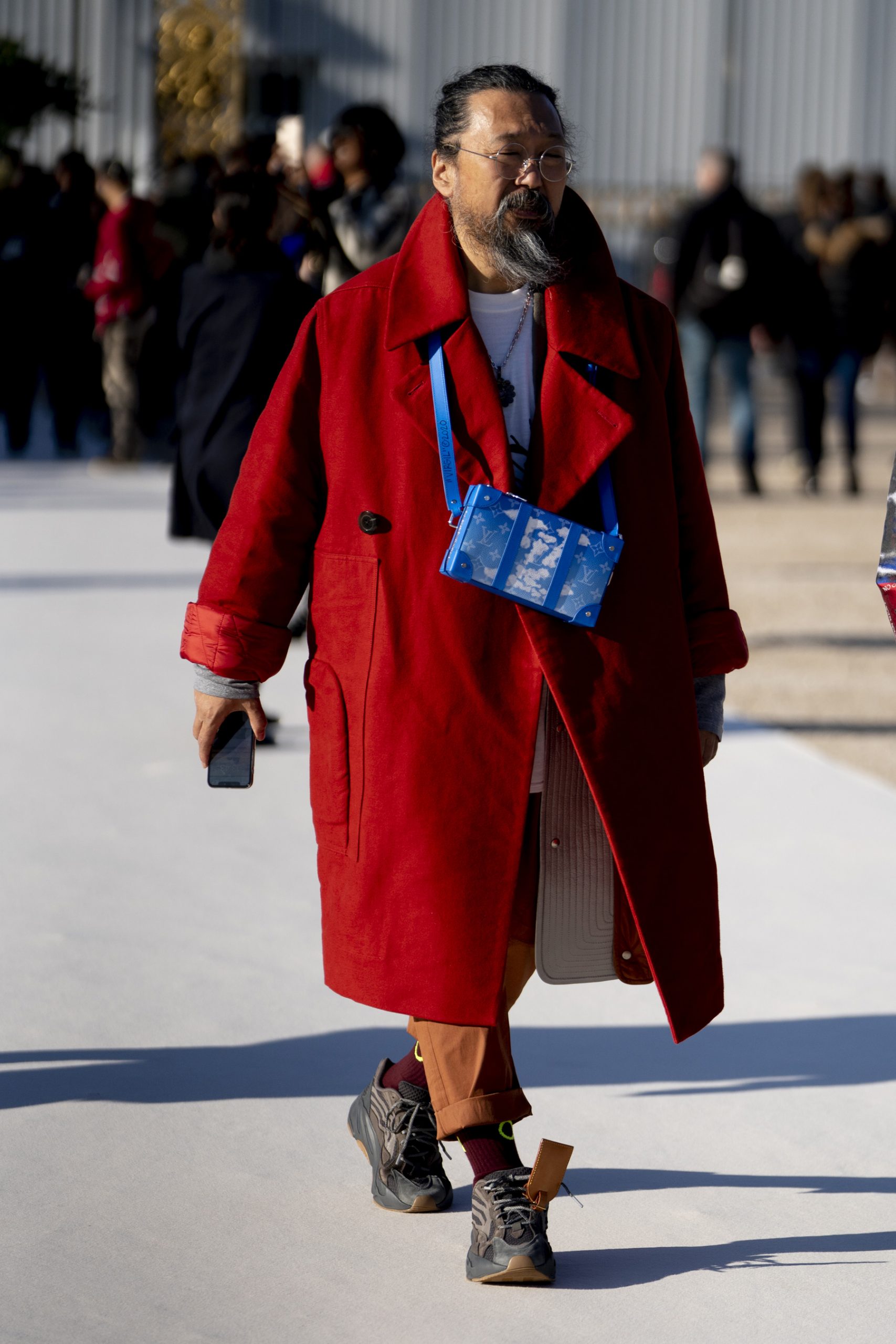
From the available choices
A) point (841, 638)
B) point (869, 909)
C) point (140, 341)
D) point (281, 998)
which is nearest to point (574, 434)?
point (281, 998)

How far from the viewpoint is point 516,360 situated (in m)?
2.84

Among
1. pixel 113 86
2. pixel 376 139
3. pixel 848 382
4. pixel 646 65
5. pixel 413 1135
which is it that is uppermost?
pixel 646 65

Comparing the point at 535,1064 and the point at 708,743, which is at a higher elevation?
the point at 708,743

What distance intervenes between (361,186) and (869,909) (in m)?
3.07

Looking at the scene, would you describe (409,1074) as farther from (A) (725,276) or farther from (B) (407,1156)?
(A) (725,276)

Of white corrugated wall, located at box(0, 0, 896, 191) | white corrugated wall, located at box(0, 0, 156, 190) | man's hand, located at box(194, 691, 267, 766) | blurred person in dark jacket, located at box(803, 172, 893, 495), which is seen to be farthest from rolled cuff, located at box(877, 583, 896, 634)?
white corrugated wall, located at box(0, 0, 896, 191)

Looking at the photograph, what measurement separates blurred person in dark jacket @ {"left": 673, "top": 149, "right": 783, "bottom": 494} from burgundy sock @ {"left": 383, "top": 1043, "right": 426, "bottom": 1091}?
955 centimetres

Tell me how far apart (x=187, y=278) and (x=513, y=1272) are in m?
3.49

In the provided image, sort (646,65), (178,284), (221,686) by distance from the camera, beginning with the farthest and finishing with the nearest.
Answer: (646,65) → (178,284) → (221,686)

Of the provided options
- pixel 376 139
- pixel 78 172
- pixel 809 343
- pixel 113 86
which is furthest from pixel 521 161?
pixel 113 86

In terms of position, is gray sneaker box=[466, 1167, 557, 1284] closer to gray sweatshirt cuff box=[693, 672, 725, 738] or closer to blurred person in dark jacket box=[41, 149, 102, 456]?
gray sweatshirt cuff box=[693, 672, 725, 738]

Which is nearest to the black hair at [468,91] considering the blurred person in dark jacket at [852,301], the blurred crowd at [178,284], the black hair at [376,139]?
the black hair at [376,139]

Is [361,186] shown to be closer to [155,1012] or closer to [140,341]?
[155,1012]

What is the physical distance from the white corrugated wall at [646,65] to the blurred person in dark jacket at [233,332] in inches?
785
